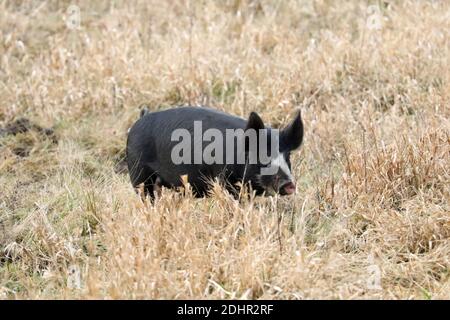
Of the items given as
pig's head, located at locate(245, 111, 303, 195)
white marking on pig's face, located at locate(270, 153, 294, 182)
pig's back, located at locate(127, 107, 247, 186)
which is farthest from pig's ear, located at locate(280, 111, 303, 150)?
pig's back, located at locate(127, 107, 247, 186)

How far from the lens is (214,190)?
5.69 metres

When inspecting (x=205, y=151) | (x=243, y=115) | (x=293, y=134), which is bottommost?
(x=243, y=115)

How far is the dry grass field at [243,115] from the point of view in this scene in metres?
5.11

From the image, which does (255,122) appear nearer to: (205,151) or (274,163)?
(274,163)

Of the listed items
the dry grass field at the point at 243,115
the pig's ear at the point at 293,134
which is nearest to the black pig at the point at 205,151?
the pig's ear at the point at 293,134

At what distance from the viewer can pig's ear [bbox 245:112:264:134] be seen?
559cm

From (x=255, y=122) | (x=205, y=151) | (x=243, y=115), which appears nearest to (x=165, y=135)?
(x=205, y=151)

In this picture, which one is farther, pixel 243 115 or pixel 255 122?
pixel 243 115

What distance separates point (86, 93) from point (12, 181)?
1897 millimetres

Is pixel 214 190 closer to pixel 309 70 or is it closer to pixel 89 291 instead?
pixel 89 291

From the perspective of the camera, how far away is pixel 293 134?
582 centimetres

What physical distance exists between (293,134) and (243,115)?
2881 millimetres

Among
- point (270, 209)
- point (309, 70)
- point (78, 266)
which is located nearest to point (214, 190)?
point (270, 209)

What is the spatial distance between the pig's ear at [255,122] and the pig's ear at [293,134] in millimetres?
213
